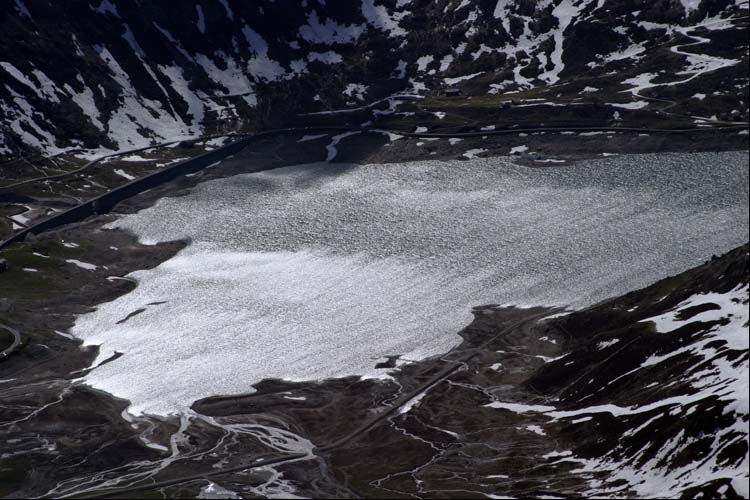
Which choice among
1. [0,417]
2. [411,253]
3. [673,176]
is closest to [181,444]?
[0,417]

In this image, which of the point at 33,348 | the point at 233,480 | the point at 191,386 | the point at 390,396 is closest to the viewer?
the point at 233,480

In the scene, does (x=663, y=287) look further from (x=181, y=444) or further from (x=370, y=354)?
(x=181, y=444)

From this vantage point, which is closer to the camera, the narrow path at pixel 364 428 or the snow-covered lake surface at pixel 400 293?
the narrow path at pixel 364 428

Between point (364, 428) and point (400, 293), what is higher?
point (400, 293)

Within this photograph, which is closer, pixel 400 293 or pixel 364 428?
pixel 364 428

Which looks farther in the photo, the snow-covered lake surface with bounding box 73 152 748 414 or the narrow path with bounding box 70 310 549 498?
the snow-covered lake surface with bounding box 73 152 748 414

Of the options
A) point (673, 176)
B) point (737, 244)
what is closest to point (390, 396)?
point (737, 244)

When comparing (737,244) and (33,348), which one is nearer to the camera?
(737,244)

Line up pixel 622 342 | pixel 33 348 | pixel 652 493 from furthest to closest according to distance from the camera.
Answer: pixel 33 348 → pixel 622 342 → pixel 652 493

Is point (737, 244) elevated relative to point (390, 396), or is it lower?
elevated
